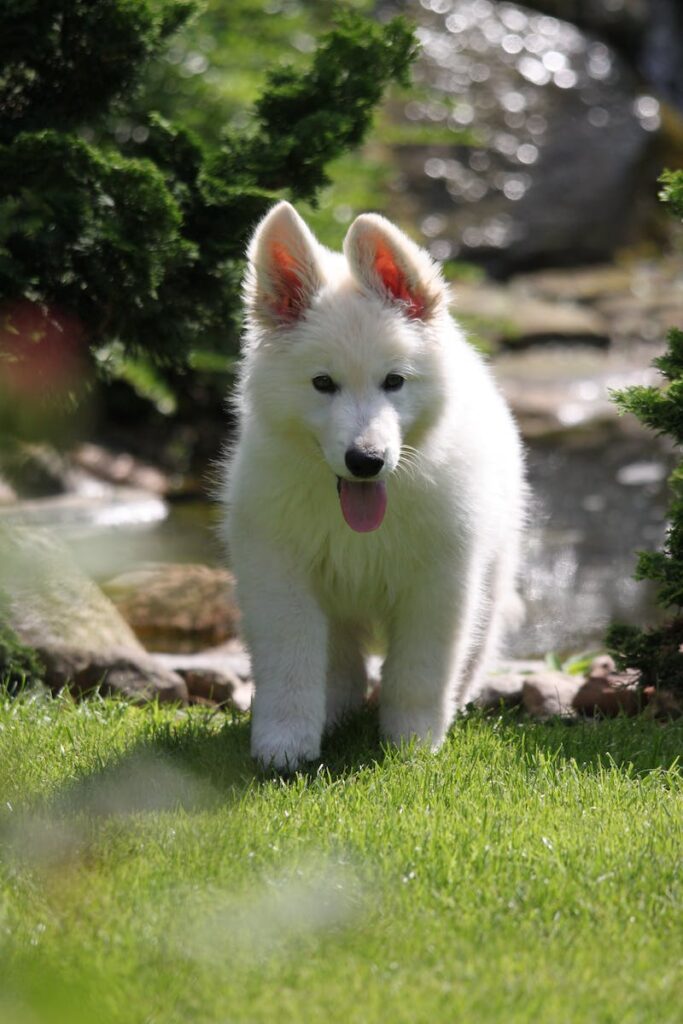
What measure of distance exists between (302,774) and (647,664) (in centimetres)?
166

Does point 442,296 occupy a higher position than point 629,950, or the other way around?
point 442,296

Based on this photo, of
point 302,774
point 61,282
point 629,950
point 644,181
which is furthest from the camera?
point 644,181

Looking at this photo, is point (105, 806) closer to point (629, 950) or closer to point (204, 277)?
point (629, 950)

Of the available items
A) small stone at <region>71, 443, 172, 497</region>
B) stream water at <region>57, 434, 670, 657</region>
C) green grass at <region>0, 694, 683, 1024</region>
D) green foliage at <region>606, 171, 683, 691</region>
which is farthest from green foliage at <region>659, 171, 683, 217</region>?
small stone at <region>71, 443, 172, 497</region>

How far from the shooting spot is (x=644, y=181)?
17609mm

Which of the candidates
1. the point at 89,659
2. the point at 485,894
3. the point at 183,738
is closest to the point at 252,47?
the point at 89,659

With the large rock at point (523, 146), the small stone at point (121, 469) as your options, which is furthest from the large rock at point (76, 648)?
the large rock at point (523, 146)

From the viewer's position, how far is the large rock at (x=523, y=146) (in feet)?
55.8

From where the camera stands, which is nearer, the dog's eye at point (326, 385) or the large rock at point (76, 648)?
the dog's eye at point (326, 385)

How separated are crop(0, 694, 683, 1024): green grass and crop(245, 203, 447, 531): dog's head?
96 centimetres

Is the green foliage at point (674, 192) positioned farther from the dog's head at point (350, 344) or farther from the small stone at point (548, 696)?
the small stone at point (548, 696)

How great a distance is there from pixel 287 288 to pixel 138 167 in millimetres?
817

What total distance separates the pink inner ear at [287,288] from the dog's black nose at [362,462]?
59 cm

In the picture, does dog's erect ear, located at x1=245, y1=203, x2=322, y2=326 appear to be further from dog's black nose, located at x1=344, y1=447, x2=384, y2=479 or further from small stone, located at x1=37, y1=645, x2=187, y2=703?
small stone, located at x1=37, y1=645, x2=187, y2=703
